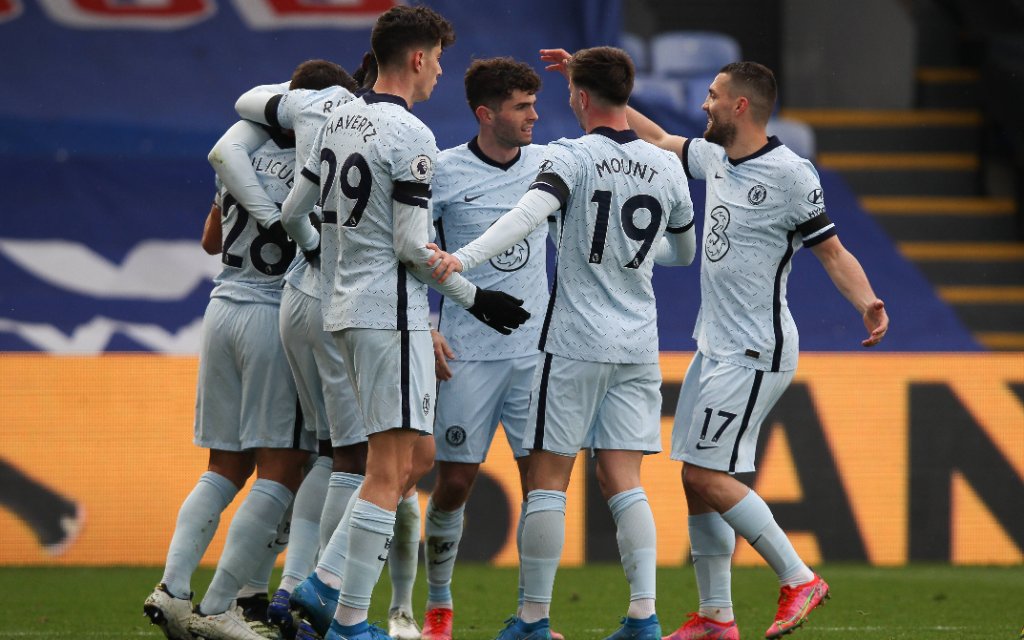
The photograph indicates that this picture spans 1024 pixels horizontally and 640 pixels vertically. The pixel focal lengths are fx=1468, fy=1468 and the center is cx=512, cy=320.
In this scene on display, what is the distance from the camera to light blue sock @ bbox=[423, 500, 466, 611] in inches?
223

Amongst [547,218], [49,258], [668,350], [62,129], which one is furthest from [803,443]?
[62,129]

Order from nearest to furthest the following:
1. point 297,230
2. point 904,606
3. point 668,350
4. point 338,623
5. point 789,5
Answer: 1. point 338,623
2. point 297,230
3. point 904,606
4. point 668,350
5. point 789,5

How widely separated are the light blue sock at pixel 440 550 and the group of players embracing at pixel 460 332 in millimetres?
10

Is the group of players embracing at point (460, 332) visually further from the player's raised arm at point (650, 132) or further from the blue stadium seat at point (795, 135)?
the blue stadium seat at point (795, 135)

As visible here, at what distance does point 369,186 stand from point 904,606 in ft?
12.0

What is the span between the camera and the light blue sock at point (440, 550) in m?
5.67

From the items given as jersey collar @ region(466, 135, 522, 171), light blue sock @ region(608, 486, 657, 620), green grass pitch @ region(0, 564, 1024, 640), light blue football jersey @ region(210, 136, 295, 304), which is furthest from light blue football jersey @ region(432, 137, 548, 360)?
green grass pitch @ region(0, 564, 1024, 640)

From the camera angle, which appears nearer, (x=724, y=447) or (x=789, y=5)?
(x=724, y=447)

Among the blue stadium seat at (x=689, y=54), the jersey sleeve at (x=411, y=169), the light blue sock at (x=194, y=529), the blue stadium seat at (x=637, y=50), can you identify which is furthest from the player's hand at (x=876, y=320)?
the blue stadium seat at (x=689, y=54)

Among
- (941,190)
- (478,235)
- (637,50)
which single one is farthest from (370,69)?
(941,190)

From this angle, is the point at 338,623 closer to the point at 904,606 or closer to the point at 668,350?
the point at 904,606

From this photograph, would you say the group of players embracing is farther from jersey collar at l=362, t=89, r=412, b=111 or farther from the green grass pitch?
the green grass pitch

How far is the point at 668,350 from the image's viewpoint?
956 centimetres

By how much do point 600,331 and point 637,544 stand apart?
77 centimetres
